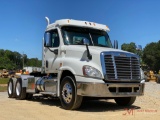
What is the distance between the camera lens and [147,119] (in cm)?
797

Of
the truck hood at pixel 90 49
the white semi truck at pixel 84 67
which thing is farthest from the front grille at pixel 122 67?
the truck hood at pixel 90 49

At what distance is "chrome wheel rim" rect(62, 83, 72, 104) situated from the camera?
394 inches

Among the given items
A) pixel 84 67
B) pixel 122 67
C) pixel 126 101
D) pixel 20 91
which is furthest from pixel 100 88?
pixel 20 91

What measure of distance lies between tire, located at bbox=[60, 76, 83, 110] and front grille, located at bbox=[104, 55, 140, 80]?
121 centimetres

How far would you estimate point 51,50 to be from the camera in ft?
37.8

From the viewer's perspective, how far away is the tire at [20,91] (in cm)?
1385

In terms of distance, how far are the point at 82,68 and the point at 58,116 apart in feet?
5.88

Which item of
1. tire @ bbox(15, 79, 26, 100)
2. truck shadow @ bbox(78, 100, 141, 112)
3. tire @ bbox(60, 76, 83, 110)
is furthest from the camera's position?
tire @ bbox(15, 79, 26, 100)

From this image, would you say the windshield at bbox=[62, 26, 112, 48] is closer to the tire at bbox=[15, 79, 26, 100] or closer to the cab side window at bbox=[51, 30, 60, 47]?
the cab side window at bbox=[51, 30, 60, 47]

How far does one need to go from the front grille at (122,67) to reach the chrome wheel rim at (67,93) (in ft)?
4.77

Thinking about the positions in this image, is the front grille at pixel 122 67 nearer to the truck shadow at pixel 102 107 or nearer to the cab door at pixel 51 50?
the truck shadow at pixel 102 107

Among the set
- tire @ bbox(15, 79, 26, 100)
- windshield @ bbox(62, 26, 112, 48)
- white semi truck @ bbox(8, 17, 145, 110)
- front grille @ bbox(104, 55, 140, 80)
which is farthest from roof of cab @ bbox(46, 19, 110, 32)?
tire @ bbox(15, 79, 26, 100)

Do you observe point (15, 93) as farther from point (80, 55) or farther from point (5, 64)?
point (5, 64)

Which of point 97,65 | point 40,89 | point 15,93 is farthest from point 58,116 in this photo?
point 15,93
